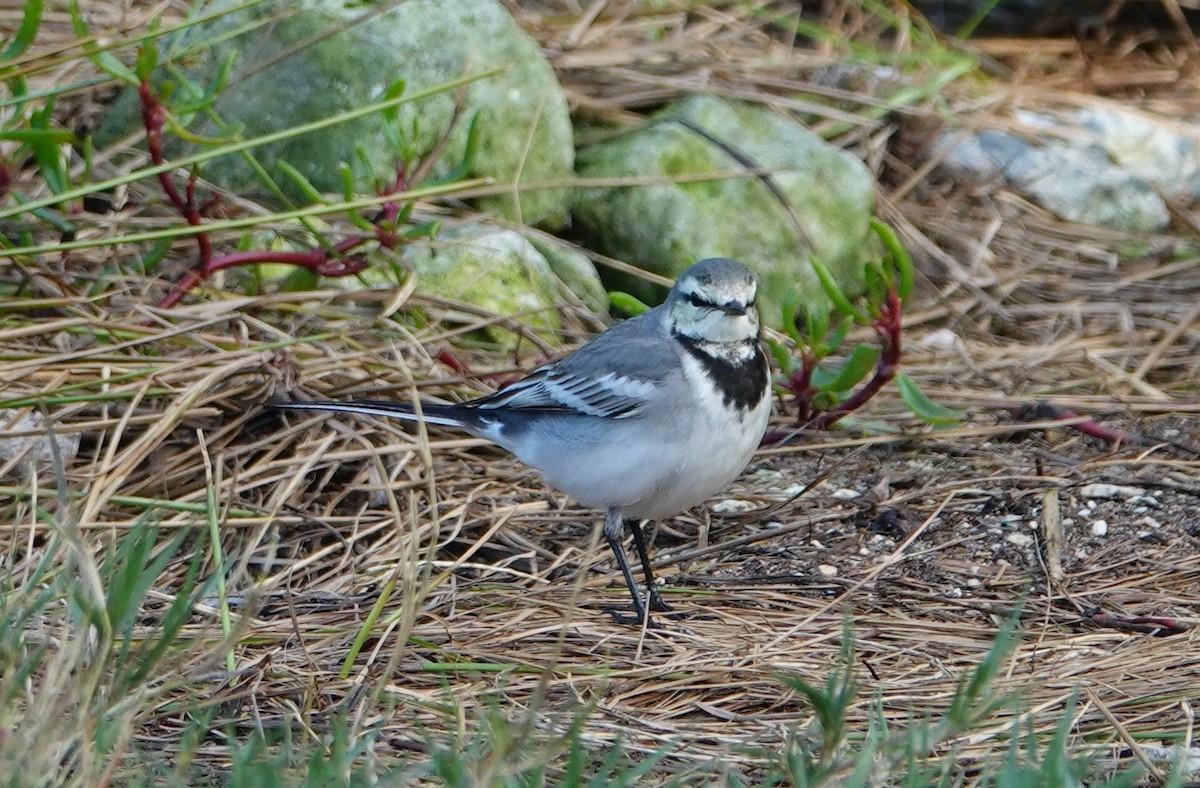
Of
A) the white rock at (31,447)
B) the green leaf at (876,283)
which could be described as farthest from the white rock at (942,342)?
the white rock at (31,447)

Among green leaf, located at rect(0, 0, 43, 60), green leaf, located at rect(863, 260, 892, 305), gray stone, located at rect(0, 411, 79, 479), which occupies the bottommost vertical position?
gray stone, located at rect(0, 411, 79, 479)

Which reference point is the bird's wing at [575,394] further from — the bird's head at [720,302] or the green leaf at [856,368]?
the green leaf at [856,368]

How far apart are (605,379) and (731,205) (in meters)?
2.20

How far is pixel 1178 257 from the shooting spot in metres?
6.70

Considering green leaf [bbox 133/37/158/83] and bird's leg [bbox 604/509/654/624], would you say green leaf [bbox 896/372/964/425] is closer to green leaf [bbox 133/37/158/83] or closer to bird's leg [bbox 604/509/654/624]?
bird's leg [bbox 604/509/654/624]

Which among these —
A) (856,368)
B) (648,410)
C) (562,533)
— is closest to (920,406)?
(856,368)

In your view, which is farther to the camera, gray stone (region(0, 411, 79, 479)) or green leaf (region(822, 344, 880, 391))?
green leaf (region(822, 344, 880, 391))

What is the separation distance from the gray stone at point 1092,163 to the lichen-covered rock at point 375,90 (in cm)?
235

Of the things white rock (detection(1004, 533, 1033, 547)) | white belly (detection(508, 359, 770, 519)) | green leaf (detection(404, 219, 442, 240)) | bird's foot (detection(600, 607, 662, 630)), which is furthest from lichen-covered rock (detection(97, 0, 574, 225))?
white rock (detection(1004, 533, 1033, 547))

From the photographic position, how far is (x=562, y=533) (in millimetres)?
4688

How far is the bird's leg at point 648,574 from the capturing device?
4148 millimetres

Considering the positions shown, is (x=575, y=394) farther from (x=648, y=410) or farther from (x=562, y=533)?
(x=562, y=533)

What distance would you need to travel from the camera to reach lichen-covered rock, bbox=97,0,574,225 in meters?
5.97

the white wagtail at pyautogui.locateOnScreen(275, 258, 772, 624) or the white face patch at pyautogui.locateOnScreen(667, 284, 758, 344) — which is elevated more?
the white face patch at pyautogui.locateOnScreen(667, 284, 758, 344)
